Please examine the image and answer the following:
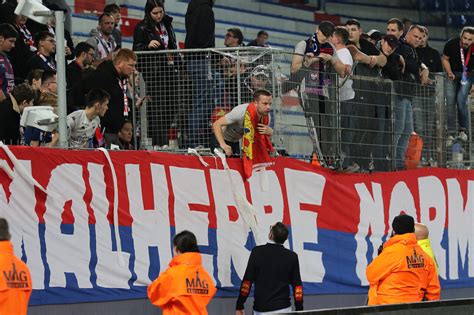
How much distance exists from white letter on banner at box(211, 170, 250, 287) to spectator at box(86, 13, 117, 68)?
131 inches

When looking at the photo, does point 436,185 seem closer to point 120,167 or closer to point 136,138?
point 136,138

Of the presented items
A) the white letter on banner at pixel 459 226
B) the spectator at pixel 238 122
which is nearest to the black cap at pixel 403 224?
the spectator at pixel 238 122

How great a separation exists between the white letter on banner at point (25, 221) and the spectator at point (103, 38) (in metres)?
5.18

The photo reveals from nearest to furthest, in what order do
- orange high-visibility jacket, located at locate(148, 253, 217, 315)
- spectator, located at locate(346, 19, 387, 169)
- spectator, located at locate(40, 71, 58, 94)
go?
orange high-visibility jacket, located at locate(148, 253, 217, 315), spectator, located at locate(40, 71, 58, 94), spectator, located at locate(346, 19, 387, 169)

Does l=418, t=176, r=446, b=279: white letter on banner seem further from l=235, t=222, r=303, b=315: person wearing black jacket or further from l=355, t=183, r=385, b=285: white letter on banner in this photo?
Result: l=235, t=222, r=303, b=315: person wearing black jacket

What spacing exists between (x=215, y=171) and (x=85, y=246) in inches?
88.9

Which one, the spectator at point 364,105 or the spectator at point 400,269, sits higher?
the spectator at point 364,105

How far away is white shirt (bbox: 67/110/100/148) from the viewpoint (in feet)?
43.2

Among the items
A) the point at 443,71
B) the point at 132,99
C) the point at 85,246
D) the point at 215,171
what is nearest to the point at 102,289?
the point at 85,246

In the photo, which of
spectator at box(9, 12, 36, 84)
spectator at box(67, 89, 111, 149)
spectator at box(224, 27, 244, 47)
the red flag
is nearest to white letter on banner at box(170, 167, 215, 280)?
the red flag

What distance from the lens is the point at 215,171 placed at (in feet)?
47.4

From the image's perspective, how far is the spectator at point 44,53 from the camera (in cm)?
1541

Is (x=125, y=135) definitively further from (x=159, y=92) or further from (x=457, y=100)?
(x=457, y=100)

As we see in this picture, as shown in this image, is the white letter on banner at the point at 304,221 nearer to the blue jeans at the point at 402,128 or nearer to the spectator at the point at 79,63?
the blue jeans at the point at 402,128
